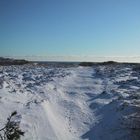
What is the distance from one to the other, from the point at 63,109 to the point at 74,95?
143 inches

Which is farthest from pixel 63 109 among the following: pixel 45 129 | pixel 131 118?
pixel 131 118

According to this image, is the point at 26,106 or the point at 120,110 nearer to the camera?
the point at 120,110

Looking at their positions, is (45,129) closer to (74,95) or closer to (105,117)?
(105,117)

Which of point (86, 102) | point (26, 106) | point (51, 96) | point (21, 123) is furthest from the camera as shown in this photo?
point (51, 96)

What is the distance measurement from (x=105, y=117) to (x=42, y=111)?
2.56 m

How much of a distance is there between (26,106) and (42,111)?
0.97m

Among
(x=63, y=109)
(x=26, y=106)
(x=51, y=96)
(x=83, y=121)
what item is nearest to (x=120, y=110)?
(x=83, y=121)

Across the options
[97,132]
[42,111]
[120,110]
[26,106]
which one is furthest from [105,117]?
[26,106]

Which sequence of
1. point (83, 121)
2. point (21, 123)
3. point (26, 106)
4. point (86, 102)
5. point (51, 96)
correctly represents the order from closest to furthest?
point (21, 123)
point (83, 121)
point (26, 106)
point (86, 102)
point (51, 96)

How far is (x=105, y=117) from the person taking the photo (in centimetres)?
1102

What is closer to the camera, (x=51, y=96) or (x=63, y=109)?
(x=63, y=109)

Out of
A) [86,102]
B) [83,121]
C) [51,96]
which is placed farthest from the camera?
[51,96]

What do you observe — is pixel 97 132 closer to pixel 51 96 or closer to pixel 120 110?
pixel 120 110

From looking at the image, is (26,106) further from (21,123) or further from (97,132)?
(97,132)
